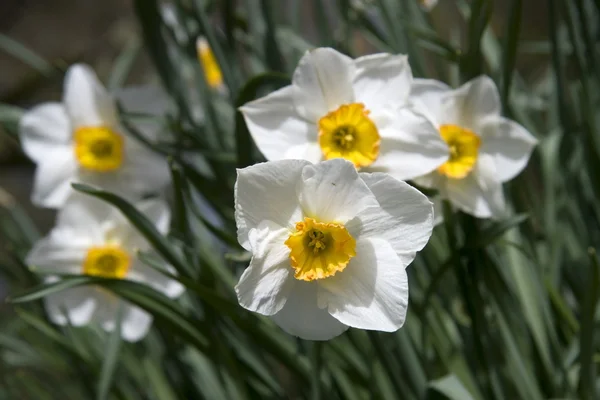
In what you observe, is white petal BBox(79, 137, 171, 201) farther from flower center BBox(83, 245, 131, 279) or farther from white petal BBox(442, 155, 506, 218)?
white petal BBox(442, 155, 506, 218)

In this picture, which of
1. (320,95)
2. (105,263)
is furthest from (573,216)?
(105,263)

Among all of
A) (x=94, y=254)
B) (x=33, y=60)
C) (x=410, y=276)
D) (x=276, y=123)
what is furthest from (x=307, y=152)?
(x=33, y=60)

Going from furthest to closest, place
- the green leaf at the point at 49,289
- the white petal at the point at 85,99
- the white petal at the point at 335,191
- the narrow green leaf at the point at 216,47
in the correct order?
the white petal at the point at 85,99
the narrow green leaf at the point at 216,47
the green leaf at the point at 49,289
the white petal at the point at 335,191

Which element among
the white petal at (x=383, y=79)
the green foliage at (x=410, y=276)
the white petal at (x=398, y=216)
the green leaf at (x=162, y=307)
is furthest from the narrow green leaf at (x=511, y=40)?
the green leaf at (x=162, y=307)

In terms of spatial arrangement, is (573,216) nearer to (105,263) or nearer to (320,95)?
(320,95)

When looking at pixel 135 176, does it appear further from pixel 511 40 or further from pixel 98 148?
pixel 511 40

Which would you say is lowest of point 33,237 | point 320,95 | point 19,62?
point 19,62

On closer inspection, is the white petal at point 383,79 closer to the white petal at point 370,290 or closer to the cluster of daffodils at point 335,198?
the cluster of daffodils at point 335,198

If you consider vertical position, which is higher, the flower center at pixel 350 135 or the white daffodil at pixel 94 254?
the flower center at pixel 350 135
